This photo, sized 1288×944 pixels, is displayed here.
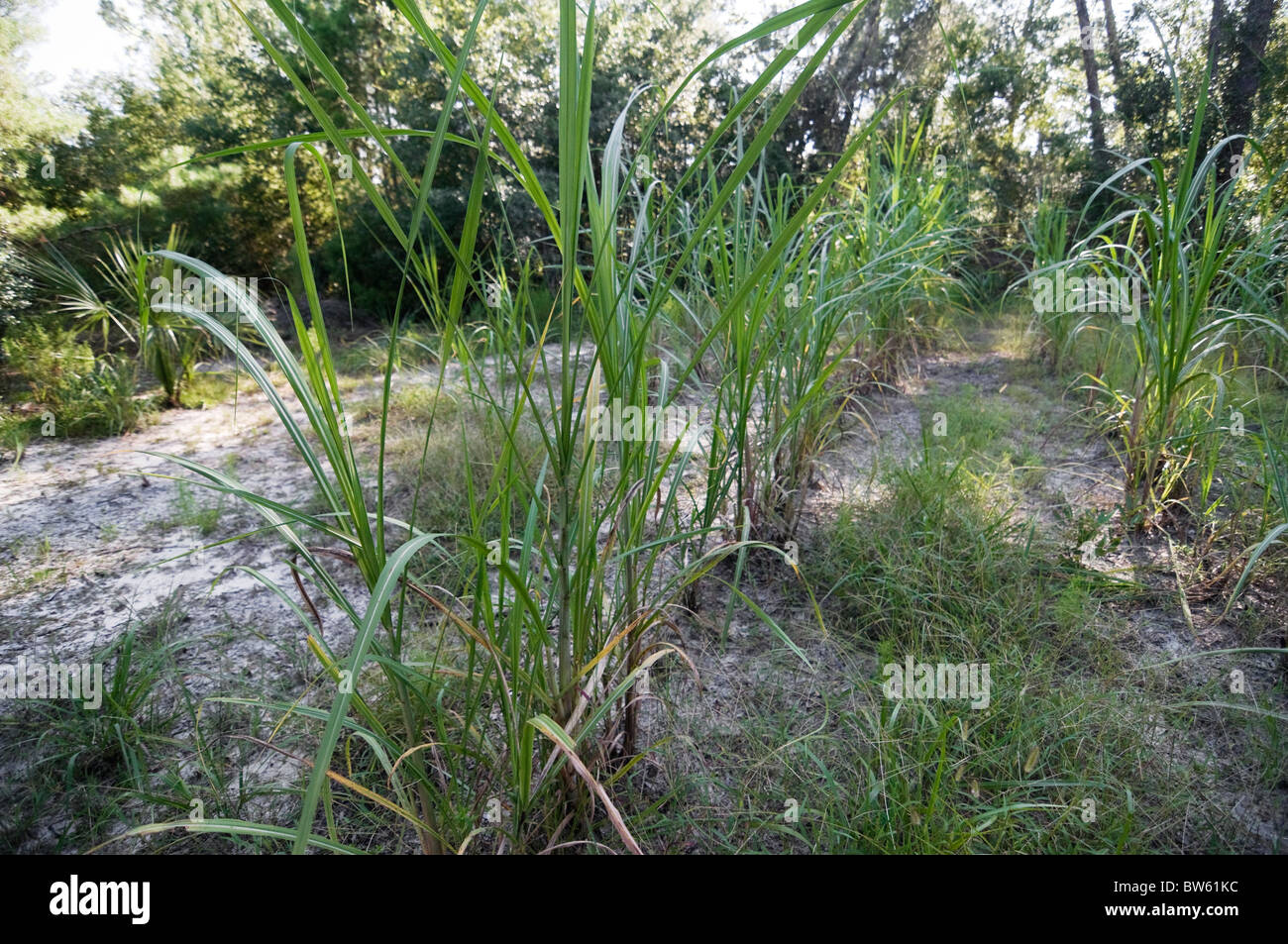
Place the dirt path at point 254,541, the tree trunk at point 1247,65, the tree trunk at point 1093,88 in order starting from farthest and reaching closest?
the tree trunk at point 1093,88 → the tree trunk at point 1247,65 → the dirt path at point 254,541

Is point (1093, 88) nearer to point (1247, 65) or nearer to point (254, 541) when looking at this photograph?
point (1247, 65)

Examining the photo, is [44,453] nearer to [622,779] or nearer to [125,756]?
[125,756]

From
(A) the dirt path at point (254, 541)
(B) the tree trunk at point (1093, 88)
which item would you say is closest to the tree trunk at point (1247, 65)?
(B) the tree trunk at point (1093, 88)

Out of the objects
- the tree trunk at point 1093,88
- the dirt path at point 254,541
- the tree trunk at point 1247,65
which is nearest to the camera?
the dirt path at point 254,541

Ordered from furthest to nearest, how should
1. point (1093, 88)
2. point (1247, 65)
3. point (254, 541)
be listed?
1. point (1093, 88)
2. point (1247, 65)
3. point (254, 541)

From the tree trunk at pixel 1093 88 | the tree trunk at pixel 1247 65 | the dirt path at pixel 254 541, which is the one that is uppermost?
the tree trunk at pixel 1093 88

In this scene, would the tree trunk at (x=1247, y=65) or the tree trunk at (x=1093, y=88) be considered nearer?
the tree trunk at (x=1247, y=65)

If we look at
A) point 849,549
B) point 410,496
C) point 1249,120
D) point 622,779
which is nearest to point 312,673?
point 622,779

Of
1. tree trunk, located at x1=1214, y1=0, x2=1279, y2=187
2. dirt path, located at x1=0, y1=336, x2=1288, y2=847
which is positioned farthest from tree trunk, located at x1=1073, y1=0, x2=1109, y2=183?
dirt path, located at x1=0, y1=336, x2=1288, y2=847

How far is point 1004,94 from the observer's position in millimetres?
4660

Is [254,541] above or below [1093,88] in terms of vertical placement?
below

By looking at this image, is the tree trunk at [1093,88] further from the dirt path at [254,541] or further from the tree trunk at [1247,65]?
the dirt path at [254,541]

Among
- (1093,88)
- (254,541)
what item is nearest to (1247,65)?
(1093,88)

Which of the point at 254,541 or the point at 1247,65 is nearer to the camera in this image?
the point at 254,541
